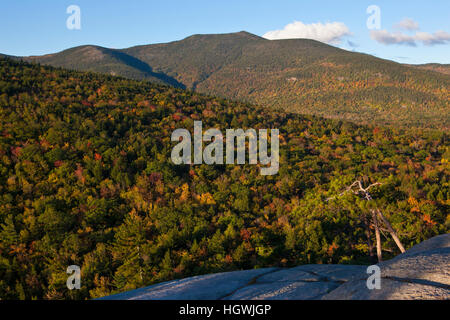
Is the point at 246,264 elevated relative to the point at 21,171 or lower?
lower

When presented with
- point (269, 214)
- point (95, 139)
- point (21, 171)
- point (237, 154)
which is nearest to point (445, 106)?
point (237, 154)

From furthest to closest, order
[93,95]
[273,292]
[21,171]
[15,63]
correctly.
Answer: [15,63], [93,95], [21,171], [273,292]

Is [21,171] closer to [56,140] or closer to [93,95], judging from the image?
[56,140]

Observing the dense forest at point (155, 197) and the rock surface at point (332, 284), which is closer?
the rock surface at point (332, 284)

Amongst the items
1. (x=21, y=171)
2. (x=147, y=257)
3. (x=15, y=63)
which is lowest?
(x=147, y=257)

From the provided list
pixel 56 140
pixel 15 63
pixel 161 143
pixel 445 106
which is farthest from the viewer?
pixel 445 106
